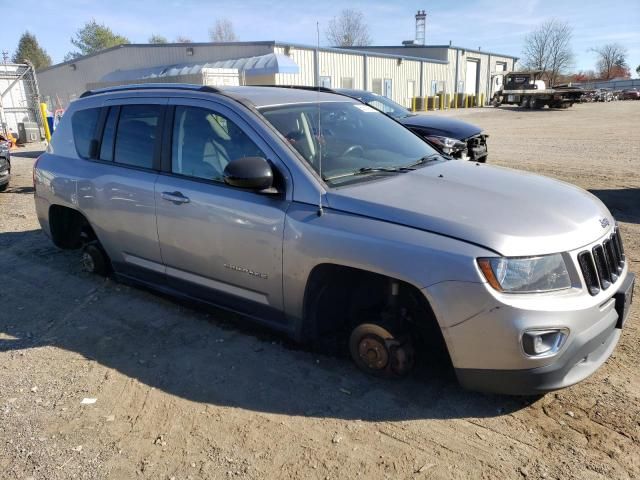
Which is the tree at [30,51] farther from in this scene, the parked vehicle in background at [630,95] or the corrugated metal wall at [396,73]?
the parked vehicle in background at [630,95]

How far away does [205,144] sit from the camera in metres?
3.68

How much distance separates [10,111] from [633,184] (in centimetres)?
2303

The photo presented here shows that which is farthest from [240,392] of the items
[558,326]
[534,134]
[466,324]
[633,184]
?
[534,134]

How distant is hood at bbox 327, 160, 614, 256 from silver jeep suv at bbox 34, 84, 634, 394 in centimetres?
1

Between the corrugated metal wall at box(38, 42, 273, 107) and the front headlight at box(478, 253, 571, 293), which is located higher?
the corrugated metal wall at box(38, 42, 273, 107)

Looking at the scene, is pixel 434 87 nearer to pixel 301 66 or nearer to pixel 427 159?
pixel 301 66

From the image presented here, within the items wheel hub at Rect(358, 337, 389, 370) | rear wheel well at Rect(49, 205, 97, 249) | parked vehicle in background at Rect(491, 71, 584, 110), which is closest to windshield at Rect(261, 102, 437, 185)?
wheel hub at Rect(358, 337, 389, 370)

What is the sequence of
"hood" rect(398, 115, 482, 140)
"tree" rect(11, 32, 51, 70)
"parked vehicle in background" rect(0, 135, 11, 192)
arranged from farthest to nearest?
"tree" rect(11, 32, 51, 70) → "parked vehicle in background" rect(0, 135, 11, 192) → "hood" rect(398, 115, 482, 140)

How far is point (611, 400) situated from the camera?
290cm

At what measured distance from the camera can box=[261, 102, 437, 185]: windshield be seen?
3355mm

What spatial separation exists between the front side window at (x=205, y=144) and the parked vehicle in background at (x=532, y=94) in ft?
130

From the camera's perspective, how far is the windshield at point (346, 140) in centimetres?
336

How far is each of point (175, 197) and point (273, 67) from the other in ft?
71.1

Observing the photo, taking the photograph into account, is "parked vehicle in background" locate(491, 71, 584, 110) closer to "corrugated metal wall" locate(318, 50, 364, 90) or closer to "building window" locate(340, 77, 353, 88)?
"corrugated metal wall" locate(318, 50, 364, 90)
